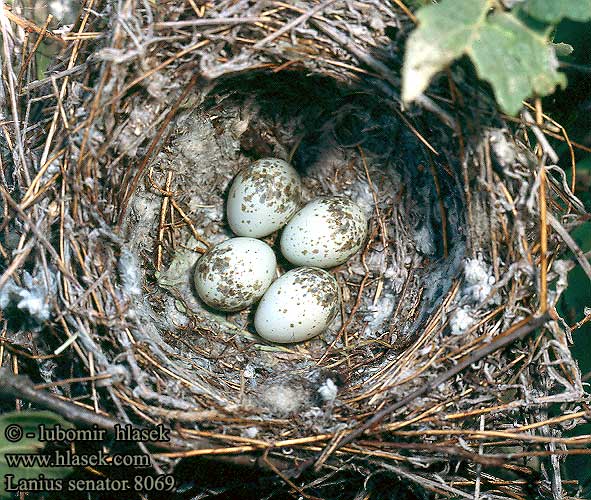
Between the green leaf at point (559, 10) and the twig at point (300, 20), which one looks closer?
the green leaf at point (559, 10)

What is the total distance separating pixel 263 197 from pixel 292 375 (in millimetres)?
679

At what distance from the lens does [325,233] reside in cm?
215

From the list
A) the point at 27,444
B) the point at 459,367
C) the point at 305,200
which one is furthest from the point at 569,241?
the point at 27,444

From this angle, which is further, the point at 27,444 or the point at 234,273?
the point at 234,273

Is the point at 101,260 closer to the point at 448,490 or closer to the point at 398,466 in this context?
the point at 398,466

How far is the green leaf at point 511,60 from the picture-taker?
125 cm

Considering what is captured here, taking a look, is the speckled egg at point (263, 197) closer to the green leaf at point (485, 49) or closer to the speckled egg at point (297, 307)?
the speckled egg at point (297, 307)

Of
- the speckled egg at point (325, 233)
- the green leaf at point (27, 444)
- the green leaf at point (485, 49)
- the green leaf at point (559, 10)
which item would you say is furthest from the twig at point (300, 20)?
the green leaf at point (27, 444)

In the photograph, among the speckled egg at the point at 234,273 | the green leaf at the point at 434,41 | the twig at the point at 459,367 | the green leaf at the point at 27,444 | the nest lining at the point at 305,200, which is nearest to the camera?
the green leaf at the point at 434,41

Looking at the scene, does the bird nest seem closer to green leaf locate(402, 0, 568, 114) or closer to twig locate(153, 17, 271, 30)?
twig locate(153, 17, 271, 30)

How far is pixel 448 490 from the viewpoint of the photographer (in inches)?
62.6

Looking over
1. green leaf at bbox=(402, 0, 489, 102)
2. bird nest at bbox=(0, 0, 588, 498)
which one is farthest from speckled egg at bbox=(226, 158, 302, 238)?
green leaf at bbox=(402, 0, 489, 102)

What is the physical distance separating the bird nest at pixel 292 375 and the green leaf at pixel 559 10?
0.99 ft

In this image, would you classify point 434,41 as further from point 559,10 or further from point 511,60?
point 559,10
